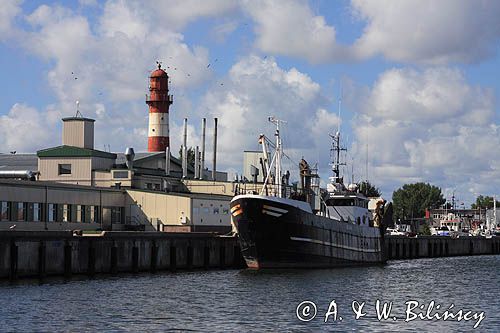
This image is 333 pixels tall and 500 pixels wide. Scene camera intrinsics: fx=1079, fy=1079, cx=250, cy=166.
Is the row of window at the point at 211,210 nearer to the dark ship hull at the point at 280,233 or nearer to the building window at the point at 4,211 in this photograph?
the dark ship hull at the point at 280,233

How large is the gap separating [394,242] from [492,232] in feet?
258

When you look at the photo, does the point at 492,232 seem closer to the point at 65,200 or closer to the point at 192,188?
the point at 192,188

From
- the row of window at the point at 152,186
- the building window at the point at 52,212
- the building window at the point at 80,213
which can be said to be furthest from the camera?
the row of window at the point at 152,186

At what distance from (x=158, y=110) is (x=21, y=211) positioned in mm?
51568

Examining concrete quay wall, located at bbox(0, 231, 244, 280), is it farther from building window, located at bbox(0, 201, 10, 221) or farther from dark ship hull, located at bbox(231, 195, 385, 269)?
building window, located at bbox(0, 201, 10, 221)

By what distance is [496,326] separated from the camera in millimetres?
46938

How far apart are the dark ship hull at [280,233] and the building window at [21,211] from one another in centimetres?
1787

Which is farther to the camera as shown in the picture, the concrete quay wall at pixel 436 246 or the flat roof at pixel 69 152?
the concrete quay wall at pixel 436 246

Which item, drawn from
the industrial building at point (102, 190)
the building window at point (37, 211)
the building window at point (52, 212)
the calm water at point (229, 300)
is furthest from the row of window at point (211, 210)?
the calm water at point (229, 300)


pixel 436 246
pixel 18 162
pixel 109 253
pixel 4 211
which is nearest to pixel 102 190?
pixel 4 211

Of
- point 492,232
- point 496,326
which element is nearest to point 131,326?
point 496,326

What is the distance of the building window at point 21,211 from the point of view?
Result: 82500 mm

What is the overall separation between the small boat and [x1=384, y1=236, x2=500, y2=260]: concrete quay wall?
2031cm

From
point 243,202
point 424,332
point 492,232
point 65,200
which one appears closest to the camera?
point 424,332
